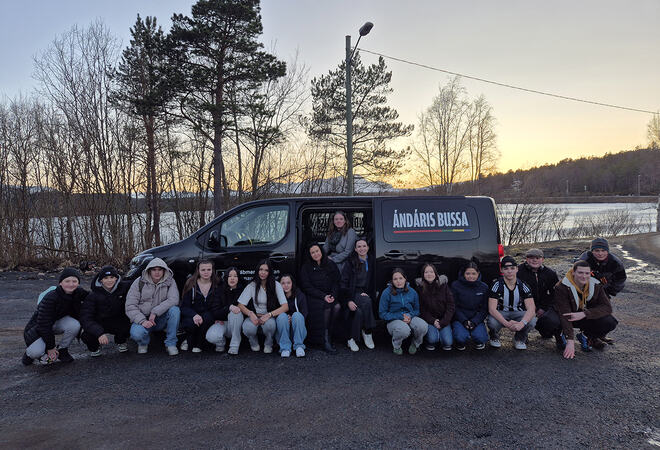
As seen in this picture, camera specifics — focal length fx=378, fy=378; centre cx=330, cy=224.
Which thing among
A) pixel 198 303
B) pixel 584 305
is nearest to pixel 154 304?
pixel 198 303

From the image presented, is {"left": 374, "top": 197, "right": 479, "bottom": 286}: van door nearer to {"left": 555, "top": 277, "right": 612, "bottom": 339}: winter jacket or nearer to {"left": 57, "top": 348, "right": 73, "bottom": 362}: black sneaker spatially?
{"left": 555, "top": 277, "right": 612, "bottom": 339}: winter jacket

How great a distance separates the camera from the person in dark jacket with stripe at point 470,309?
4613 millimetres

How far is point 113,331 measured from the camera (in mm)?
4695

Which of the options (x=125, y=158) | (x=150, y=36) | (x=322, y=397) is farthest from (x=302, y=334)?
(x=150, y=36)

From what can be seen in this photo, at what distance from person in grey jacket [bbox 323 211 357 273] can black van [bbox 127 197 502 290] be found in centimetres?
29

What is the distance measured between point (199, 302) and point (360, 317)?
2.06m

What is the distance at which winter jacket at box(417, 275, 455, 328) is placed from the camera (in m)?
4.64

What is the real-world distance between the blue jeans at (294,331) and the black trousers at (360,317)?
0.62 meters

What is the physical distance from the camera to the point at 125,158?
43.3 ft

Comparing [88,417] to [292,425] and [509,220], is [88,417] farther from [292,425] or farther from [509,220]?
[509,220]

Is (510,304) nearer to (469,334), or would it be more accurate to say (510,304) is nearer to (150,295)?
(469,334)

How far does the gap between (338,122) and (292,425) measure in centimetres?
1857

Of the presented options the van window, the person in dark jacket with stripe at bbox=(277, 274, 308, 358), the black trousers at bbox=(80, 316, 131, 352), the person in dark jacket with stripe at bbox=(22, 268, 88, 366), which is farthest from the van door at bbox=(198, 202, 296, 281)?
the person in dark jacket with stripe at bbox=(22, 268, 88, 366)

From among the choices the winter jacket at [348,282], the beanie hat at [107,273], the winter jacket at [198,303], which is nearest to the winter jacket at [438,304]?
the winter jacket at [348,282]
